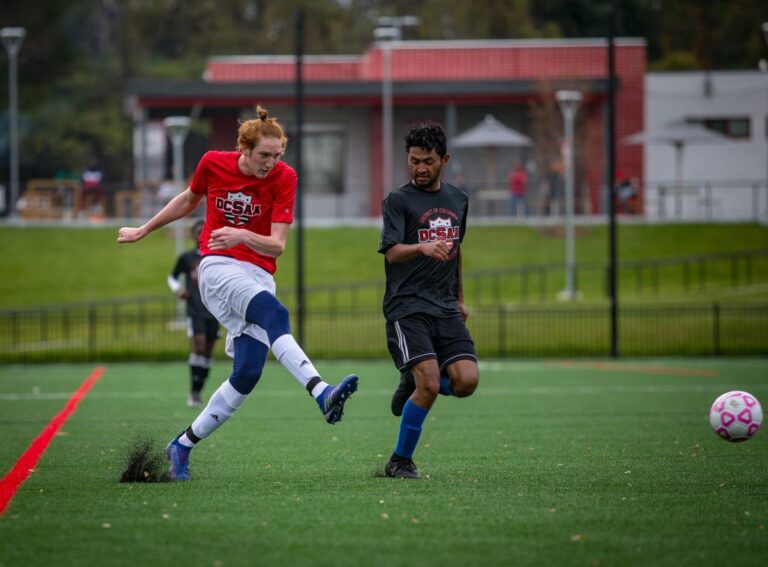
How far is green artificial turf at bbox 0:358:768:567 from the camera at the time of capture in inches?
220

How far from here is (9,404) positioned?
1470cm

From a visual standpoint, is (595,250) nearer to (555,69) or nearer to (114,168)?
(555,69)

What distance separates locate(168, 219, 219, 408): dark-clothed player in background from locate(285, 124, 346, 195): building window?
103ft

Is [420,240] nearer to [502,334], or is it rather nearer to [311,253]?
[502,334]

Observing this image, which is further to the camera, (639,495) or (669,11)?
(669,11)

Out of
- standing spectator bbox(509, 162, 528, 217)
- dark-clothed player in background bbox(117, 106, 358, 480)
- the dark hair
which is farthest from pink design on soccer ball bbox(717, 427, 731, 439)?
standing spectator bbox(509, 162, 528, 217)

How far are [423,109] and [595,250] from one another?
1189cm

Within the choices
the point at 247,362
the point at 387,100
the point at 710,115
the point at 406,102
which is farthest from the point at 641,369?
the point at 710,115

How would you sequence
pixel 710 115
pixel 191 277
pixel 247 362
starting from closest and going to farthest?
1. pixel 247 362
2. pixel 191 277
3. pixel 710 115

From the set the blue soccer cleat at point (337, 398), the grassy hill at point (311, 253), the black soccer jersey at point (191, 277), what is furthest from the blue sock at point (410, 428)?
the grassy hill at point (311, 253)

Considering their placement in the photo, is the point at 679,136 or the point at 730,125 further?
the point at 730,125

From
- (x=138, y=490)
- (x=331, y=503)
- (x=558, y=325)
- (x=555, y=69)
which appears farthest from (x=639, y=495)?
(x=555, y=69)

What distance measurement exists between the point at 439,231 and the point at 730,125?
1547 inches

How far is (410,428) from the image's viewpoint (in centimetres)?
780
